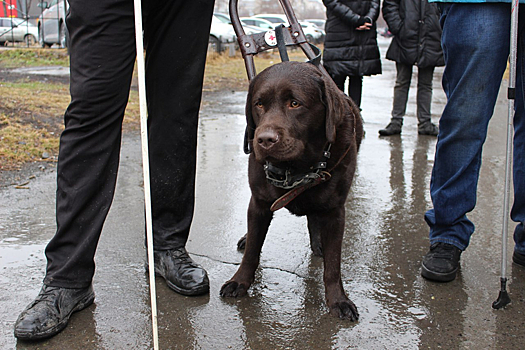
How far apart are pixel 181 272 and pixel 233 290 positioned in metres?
0.28

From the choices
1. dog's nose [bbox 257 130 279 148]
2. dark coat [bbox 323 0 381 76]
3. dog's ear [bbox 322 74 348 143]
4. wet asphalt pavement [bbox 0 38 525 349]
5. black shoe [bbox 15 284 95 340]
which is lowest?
wet asphalt pavement [bbox 0 38 525 349]

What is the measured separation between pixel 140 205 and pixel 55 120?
3.11 m

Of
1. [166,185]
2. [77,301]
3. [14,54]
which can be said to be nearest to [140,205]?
[166,185]

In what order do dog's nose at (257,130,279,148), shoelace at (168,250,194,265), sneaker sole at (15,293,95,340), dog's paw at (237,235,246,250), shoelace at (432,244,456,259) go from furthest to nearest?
dog's paw at (237,235,246,250), shoelace at (432,244,456,259), shoelace at (168,250,194,265), dog's nose at (257,130,279,148), sneaker sole at (15,293,95,340)

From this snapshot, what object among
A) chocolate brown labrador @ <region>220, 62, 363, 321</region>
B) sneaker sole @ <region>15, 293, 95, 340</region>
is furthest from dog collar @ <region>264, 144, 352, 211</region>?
sneaker sole @ <region>15, 293, 95, 340</region>

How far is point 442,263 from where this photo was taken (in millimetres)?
3068

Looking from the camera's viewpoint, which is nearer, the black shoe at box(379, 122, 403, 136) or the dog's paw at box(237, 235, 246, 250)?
the dog's paw at box(237, 235, 246, 250)

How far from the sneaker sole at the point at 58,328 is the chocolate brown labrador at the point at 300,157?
64 centimetres

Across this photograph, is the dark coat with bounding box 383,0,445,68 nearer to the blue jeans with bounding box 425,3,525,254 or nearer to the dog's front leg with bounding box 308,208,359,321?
the blue jeans with bounding box 425,3,525,254

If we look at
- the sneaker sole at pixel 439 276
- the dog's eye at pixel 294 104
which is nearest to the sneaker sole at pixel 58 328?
the dog's eye at pixel 294 104

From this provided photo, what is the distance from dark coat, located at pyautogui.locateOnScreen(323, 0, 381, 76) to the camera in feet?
22.8

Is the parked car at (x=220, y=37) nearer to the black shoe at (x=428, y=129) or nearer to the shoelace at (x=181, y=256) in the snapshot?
the black shoe at (x=428, y=129)

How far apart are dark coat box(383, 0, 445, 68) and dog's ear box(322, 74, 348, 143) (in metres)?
4.95

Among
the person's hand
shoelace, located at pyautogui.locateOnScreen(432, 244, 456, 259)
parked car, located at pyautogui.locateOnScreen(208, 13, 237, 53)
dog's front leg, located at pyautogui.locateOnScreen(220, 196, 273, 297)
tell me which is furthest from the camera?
parked car, located at pyautogui.locateOnScreen(208, 13, 237, 53)
